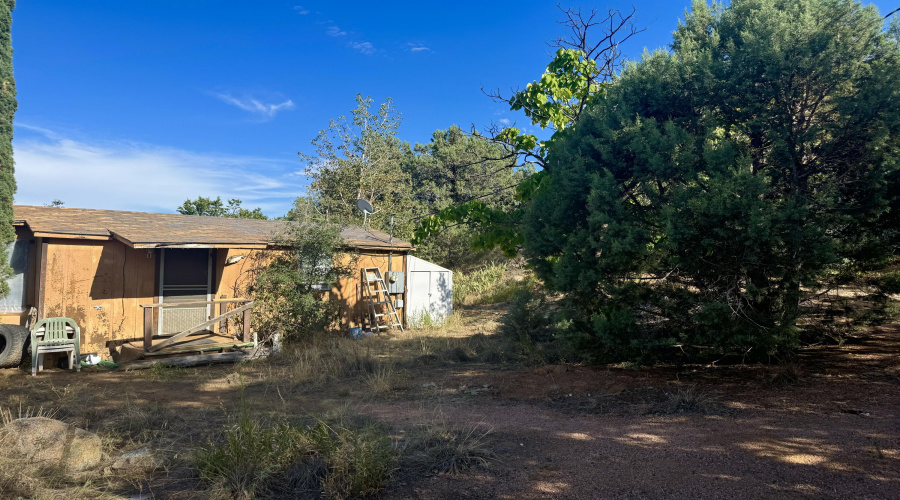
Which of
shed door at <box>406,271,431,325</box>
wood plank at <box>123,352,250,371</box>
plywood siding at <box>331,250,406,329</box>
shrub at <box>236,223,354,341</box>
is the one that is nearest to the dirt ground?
wood plank at <box>123,352,250,371</box>

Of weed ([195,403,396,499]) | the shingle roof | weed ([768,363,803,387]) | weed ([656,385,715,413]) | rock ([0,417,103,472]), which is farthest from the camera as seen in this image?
the shingle roof

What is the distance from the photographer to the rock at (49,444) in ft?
14.4

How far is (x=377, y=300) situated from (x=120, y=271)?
6008 millimetres

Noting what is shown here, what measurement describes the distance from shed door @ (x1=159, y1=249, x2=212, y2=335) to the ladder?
3868 mm

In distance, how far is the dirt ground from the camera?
156 inches

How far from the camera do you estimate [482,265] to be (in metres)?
24.7

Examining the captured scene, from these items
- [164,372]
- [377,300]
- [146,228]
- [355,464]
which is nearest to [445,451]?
[355,464]

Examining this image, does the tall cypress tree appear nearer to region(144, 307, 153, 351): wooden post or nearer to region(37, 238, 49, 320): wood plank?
region(37, 238, 49, 320): wood plank

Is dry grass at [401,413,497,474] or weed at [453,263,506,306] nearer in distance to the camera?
dry grass at [401,413,497,474]

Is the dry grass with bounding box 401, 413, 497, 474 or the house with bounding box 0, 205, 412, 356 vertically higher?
the house with bounding box 0, 205, 412, 356

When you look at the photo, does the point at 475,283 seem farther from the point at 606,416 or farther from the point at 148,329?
the point at 606,416

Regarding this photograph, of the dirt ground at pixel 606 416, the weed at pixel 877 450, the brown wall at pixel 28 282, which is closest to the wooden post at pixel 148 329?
the dirt ground at pixel 606 416

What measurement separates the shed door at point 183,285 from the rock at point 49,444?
6.71m

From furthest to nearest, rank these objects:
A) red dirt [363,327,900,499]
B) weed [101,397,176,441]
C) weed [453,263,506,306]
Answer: weed [453,263,506,306], weed [101,397,176,441], red dirt [363,327,900,499]
